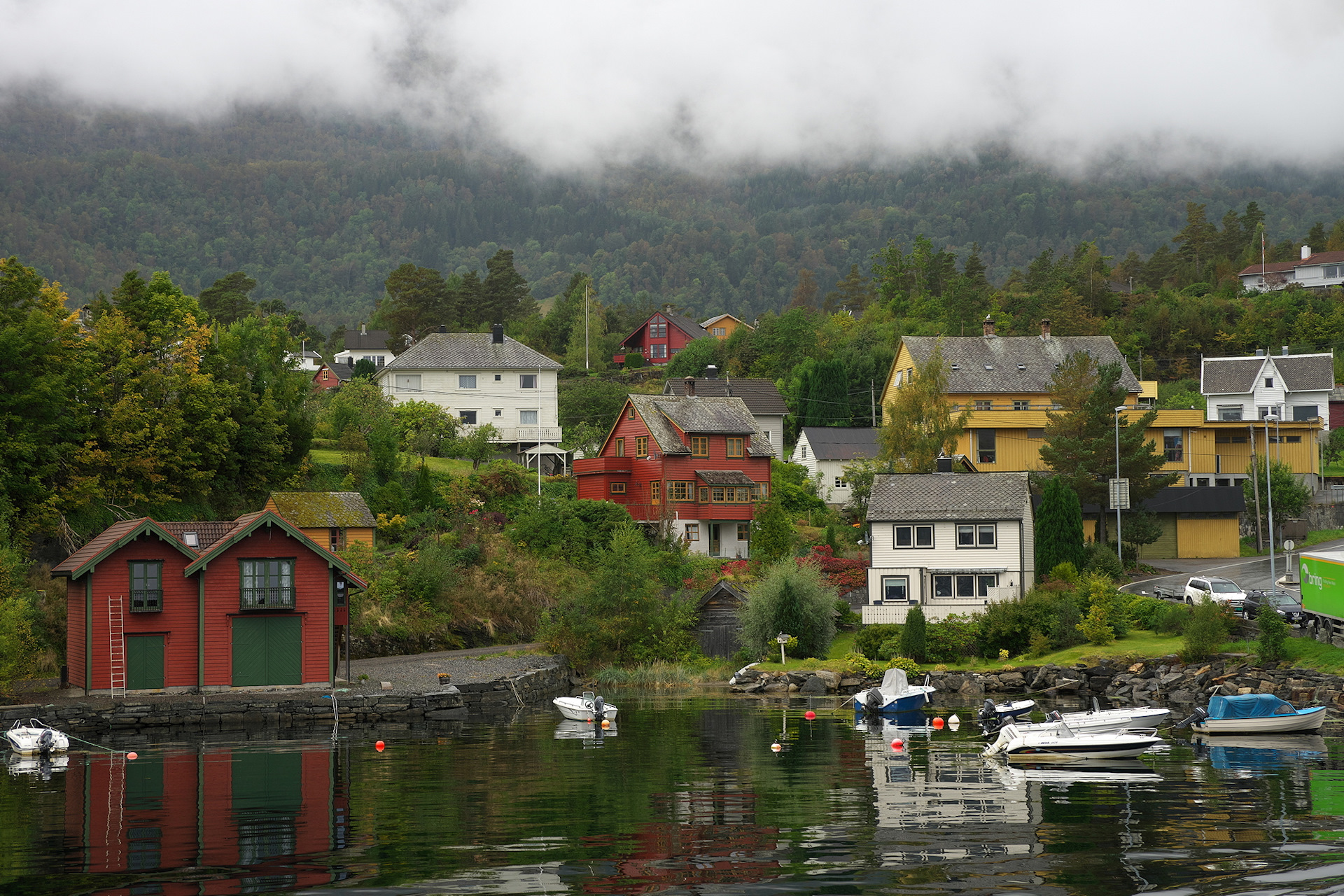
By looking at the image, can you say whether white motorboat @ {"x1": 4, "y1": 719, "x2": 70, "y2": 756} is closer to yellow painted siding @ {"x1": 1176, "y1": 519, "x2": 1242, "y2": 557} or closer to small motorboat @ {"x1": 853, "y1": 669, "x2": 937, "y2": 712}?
small motorboat @ {"x1": 853, "y1": 669, "x2": 937, "y2": 712}

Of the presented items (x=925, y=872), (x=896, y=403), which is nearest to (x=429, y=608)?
(x=896, y=403)

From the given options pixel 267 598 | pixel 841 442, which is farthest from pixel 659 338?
pixel 267 598

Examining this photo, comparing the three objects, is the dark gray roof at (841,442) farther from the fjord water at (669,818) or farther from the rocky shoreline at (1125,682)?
the fjord water at (669,818)

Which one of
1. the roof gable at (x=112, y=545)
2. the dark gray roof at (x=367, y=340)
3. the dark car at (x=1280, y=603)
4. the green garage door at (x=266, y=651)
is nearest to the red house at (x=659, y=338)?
the dark gray roof at (x=367, y=340)

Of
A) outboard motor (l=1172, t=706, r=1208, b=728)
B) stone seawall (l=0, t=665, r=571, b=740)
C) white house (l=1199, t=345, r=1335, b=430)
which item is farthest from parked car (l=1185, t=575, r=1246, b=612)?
white house (l=1199, t=345, r=1335, b=430)

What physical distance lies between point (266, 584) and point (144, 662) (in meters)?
4.99

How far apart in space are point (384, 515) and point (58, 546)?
1847cm

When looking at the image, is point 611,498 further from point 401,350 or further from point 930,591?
point 401,350

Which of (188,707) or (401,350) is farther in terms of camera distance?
(401,350)

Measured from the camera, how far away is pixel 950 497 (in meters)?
66.3

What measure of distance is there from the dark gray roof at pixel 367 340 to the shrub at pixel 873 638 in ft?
360

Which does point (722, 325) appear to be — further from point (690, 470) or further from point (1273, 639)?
point (1273, 639)

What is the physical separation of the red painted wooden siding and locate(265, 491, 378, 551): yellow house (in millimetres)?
15475

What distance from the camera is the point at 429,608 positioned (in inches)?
2539
